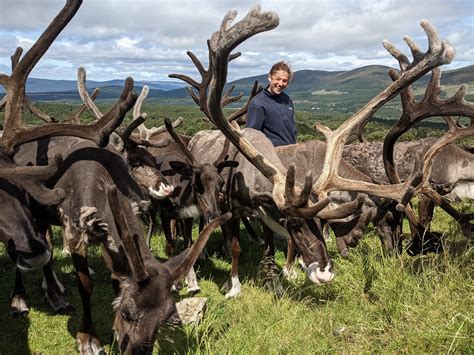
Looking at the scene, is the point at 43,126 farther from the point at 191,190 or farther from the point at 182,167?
the point at 191,190

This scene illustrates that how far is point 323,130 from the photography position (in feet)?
21.4

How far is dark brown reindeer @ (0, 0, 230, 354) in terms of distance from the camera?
3662 mm

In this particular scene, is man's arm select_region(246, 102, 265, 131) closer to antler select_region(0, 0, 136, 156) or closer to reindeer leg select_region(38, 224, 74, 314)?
antler select_region(0, 0, 136, 156)

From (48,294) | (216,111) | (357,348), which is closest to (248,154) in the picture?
(216,111)

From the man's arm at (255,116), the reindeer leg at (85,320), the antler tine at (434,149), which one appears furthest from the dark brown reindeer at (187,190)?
the antler tine at (434,149)

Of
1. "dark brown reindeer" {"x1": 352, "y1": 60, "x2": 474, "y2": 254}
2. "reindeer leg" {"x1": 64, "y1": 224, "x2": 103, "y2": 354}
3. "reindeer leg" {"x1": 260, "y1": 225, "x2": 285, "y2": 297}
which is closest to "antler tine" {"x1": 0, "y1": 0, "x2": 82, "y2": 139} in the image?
"reindeer leg" {"x1": 64, "y1": 224, "x2": 103, "y2": 354}

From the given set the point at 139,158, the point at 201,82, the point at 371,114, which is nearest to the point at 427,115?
the point at 371,114

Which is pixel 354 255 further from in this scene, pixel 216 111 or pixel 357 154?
pixel 357 154

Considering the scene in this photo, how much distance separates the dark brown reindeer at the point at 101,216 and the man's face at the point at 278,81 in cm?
324

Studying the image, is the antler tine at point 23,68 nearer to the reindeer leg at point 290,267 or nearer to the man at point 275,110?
the man at point 275,110

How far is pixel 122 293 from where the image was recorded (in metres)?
3.79

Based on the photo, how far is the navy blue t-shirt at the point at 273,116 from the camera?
7.62 meters

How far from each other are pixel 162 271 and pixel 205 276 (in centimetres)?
378

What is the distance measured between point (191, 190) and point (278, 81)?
97.5 inches
